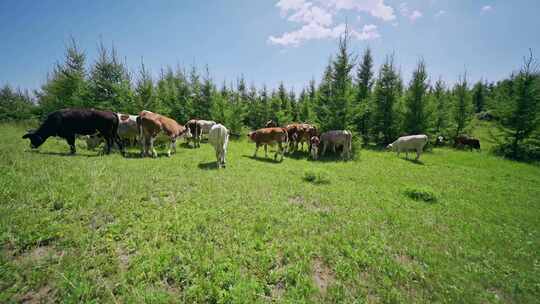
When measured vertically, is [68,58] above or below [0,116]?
above

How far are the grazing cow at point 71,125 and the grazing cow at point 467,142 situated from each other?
31.7 m

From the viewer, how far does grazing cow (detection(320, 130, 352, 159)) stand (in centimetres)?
1358

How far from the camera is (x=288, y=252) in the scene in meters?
3.50

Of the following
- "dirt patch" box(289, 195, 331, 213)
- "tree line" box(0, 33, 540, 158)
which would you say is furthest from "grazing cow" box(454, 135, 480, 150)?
"dirt patch" box(289, 195, 331, 213)

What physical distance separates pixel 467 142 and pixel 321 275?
91.4 feet

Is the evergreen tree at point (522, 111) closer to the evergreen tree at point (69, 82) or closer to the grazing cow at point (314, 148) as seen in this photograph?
the grazing cow at point (314, 148)

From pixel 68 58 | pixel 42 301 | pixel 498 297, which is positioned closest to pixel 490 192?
pixel 498 297

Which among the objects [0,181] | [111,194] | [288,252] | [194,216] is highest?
[0,181]

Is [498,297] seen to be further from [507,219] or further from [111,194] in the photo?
[111,194]

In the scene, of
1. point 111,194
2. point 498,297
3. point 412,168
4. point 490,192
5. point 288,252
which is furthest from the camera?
point 412,168

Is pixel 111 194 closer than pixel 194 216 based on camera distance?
No

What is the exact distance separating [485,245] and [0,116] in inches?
2045

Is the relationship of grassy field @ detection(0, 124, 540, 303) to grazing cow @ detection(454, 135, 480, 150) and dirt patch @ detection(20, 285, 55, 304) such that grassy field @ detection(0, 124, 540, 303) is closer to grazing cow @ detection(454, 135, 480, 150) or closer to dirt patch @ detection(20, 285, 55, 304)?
dirt patch @ detection(20, 285, 55, 304)

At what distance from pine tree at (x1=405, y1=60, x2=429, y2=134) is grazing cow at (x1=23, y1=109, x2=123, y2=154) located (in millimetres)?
26159
